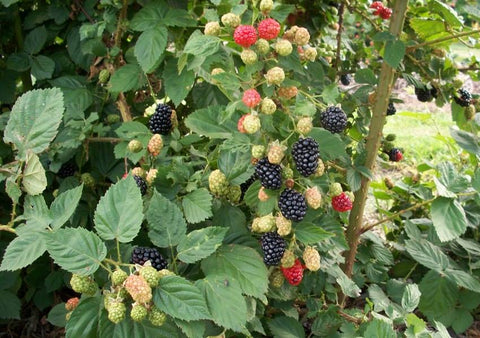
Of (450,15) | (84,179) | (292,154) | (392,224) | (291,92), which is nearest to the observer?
(292,154)

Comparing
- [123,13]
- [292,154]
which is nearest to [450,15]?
[292,154]

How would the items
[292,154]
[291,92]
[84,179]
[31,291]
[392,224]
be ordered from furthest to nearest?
[392,224] → [31,291] → [84,179] → [291,92] → [292,154]

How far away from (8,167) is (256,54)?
702mm

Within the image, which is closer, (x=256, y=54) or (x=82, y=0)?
(x=256, y=54)

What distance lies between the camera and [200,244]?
1.15 metres

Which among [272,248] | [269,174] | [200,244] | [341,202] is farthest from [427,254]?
[200,244]

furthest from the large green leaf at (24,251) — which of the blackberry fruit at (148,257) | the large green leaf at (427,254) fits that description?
the large green leaf at (427,254)

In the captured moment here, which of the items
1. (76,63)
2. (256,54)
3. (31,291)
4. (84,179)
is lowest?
(31,291)

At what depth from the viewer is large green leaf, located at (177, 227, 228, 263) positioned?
113 centimetres

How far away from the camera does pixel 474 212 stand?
7.13ft

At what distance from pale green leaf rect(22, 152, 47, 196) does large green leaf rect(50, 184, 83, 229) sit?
0.06m

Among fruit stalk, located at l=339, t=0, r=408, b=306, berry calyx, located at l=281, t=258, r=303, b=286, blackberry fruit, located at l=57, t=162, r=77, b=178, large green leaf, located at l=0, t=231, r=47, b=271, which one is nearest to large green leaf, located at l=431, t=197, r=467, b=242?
fruit stalk, located at l=339, t=0, r=408, b=306

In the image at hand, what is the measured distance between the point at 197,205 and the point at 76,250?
1.16 feet

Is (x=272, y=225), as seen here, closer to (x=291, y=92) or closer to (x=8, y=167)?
(x=291, y=92)
